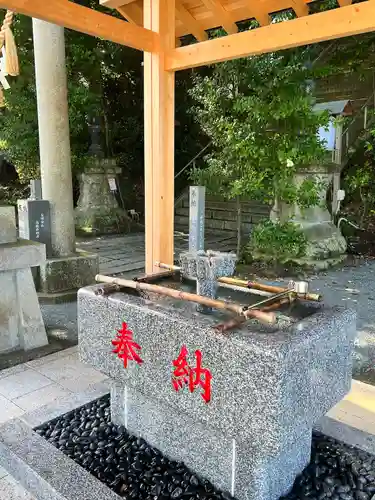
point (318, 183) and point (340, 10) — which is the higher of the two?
Answer: point (340, 10)

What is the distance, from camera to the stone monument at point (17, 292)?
3.85 m

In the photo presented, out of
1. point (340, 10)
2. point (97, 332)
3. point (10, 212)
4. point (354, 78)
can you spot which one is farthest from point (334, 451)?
point (354, 78)

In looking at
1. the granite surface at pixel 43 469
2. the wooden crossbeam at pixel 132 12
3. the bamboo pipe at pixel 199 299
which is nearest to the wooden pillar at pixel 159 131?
the wooden crossbeam at pixel 132 12

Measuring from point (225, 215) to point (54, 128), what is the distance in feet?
21.1

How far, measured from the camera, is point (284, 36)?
3.09 metres

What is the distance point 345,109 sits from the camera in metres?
9.12

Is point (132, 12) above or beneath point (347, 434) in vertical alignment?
above

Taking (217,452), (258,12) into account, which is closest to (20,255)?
(217,452)

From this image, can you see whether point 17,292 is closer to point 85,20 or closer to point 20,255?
point 20,255

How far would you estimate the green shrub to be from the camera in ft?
23.5

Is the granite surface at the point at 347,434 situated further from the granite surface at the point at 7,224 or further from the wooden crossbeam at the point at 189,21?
the wooden crossbeam at the point at 189,21

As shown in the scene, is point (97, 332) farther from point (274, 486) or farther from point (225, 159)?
point (225, 159)

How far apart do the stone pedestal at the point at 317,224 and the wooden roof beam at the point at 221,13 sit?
3.94 m

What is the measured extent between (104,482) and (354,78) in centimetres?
1088
